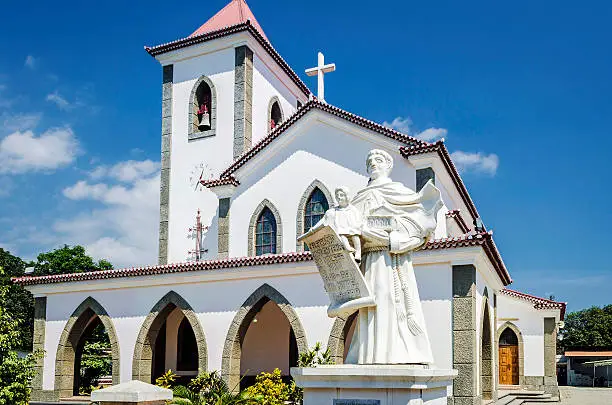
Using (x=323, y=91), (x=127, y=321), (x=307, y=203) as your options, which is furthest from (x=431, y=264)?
(x=127, y=321)

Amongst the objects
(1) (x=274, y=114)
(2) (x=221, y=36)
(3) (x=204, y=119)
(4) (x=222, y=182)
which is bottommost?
(4) (x=222, y=182)

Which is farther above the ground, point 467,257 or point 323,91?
point 323,91

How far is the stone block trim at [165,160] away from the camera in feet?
79.1

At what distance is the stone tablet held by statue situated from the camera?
7.53 metres

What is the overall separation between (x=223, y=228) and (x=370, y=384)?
1525cm

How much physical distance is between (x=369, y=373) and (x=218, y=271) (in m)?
12.4

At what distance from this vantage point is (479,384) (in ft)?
56.8

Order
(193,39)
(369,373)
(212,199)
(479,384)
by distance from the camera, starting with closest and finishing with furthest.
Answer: (369,373) < (479,384) < (212,199) < (193,39)

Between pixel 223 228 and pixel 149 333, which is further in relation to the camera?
pixel 223 228

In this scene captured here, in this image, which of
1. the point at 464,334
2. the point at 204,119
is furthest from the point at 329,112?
the point at 464,334

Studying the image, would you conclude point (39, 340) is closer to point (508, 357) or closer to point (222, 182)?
point (222, 182)

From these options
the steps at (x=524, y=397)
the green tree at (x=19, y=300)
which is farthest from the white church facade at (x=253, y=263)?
the green tree at (x=19, y=300)

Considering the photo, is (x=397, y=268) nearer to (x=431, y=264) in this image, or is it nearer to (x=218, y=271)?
(x=431, y=264)

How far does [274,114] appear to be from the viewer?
27.1 m
